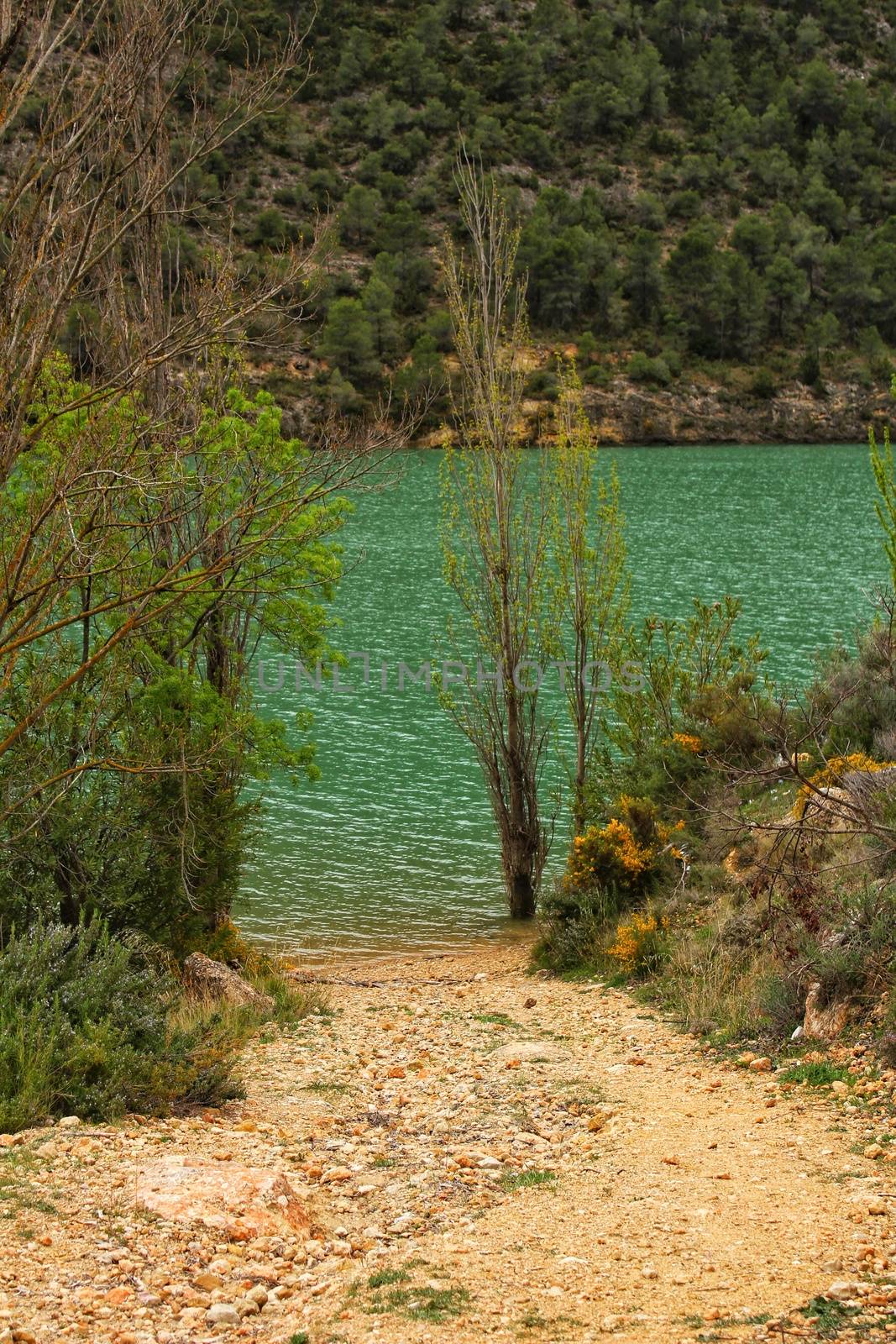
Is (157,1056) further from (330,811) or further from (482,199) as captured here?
(330,811)

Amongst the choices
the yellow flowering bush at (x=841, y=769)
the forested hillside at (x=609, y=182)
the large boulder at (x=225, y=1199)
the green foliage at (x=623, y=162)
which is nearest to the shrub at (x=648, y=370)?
the forested hillside at (x=609, y=182)

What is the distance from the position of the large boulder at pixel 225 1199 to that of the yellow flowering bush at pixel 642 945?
5267 mm

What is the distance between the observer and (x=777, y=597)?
35.1 metres

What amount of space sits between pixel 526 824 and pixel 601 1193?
8.64 meters

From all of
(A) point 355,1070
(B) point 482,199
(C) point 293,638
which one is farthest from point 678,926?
(B) point 482,199

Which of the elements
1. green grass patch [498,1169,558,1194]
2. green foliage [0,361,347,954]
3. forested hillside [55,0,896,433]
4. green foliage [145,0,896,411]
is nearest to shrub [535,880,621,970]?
green foliage [0,361,347,954]

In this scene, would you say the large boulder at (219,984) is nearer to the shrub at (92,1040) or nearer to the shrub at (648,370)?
the shrub at (92,1040)

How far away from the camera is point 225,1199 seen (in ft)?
16.9

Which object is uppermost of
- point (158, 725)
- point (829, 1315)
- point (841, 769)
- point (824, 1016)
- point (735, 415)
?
point (735, 415)

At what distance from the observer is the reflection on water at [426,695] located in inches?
591

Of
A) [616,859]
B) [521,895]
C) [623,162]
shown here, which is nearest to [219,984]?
[616,859]

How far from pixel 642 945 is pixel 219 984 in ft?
11.1

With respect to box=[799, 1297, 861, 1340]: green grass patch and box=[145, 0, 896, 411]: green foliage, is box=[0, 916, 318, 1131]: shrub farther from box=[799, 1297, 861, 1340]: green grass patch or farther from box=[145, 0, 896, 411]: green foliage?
box=[145, 0, 896, 411]: green foliage

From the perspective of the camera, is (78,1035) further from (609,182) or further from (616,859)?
(609,182)
